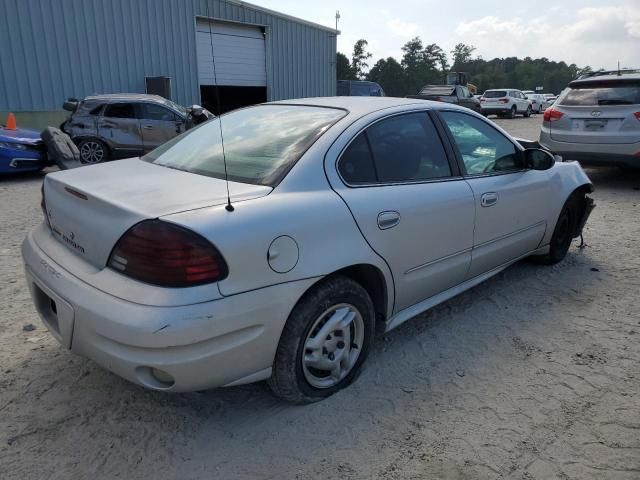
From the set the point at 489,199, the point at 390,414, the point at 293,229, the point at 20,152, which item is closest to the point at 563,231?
the point at 489,199

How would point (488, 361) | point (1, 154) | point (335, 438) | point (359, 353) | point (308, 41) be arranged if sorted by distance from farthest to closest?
point (308, 41) → point (1, 154) → point (488, 361) → point (359, 353) → point (335, 438)

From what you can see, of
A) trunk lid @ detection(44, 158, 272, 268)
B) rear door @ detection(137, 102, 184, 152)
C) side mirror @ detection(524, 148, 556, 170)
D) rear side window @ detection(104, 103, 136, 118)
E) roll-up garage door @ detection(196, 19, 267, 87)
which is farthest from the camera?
roll-up garage door @ detection(196, 19, 267, 87)

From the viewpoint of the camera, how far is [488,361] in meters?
3.09

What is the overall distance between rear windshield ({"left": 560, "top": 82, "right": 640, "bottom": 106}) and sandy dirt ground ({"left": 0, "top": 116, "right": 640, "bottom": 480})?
213 inches

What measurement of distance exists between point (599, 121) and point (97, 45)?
1263cm

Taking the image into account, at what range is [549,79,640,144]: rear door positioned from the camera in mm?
7629

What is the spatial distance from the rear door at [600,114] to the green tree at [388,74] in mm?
62166

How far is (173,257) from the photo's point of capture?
2045mm

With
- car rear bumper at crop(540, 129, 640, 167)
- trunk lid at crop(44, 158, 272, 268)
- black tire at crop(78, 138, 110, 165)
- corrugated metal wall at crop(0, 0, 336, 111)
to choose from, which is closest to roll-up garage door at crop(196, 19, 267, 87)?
corrugated metal wall at crop(0, 0, 336, 111)

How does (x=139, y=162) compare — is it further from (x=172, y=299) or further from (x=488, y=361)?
(x=488, y=361)

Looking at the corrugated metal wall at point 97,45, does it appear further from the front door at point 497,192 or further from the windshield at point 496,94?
the windshield at point 496,94

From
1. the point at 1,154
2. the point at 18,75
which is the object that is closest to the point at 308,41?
the point at 18,75

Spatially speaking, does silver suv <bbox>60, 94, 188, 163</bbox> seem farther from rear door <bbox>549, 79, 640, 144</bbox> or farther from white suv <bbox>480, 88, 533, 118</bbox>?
white suv <bbox>480, 88, 533, 118</bbox>

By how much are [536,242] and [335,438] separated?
2.62 m
